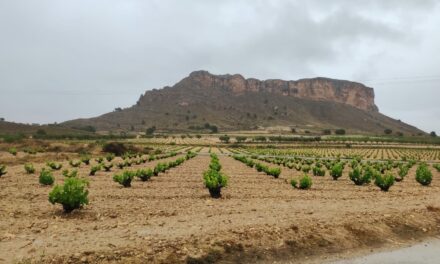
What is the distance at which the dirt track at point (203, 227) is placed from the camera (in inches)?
408

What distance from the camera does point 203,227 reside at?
12.6 metres

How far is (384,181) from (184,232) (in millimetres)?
15872

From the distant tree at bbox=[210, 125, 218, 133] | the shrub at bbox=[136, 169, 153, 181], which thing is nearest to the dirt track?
the shrub at bbox=[136, 169, 153, 181]

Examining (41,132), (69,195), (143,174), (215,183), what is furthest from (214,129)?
(69,195)

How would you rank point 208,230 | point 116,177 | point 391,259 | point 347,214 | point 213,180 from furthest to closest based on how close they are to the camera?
1. point 116,177
2. point 213,180
3. point 347,214
4. point 208,230
5. point 391,259

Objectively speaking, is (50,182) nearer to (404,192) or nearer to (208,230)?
(208,230)

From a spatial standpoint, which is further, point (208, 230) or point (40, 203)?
point (40, 203)

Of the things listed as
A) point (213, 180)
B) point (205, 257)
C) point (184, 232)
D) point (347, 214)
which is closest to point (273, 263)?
point (205, 257)

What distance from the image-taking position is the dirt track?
10367mm

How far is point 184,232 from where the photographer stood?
468 inches

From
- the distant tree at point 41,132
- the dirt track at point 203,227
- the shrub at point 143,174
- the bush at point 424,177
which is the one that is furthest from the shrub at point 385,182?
the distant tree at point 41,132

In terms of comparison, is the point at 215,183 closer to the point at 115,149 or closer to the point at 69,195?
the point at 69,195

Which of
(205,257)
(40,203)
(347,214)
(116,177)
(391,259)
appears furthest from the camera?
(116,177)

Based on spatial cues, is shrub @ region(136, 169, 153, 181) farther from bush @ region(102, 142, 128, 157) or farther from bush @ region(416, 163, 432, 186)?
bush @ region(102, 142, 128, 157)
